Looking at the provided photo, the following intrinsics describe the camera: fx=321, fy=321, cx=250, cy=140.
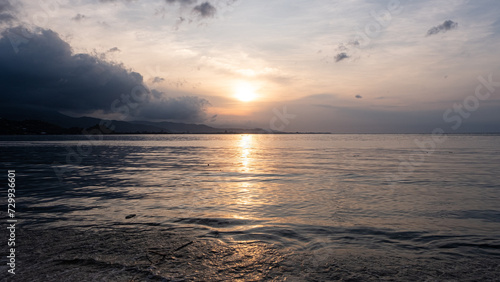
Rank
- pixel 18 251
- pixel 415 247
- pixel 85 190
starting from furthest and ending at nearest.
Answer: pixel 85 190
pixel 415 247
pixel 18 251

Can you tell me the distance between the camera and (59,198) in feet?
71.3

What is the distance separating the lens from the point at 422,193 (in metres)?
23.4

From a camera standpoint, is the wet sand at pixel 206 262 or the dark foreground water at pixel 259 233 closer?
the wet sand at pixel 206 262

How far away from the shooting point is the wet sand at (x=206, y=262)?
922 cm

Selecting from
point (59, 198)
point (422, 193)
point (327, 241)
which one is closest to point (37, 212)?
point (59, 198)

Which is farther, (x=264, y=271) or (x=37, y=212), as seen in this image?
(x=37, y=212)

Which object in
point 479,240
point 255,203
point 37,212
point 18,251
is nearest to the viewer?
point 18,251

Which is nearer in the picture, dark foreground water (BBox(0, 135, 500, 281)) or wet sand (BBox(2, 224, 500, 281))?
wet sand (BBox(2, 224, 500, 281))

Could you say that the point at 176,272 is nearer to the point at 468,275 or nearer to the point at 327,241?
the point at 327,241

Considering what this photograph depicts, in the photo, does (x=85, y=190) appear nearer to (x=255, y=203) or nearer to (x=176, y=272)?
(x=255, y=203)

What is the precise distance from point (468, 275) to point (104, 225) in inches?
554

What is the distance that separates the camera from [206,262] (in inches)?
407

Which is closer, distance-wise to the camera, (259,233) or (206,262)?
(206,262)

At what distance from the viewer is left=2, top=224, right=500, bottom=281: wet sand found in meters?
9.22
